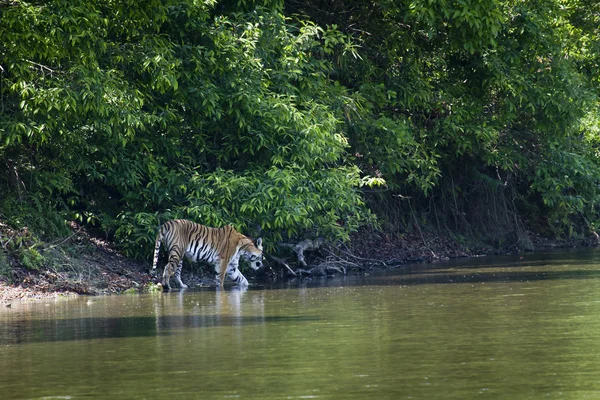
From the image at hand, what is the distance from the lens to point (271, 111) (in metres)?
20.0

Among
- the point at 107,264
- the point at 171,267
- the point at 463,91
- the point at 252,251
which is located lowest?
the point at 171,267

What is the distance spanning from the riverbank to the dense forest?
318 mm

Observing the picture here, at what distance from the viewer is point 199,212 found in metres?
19.7

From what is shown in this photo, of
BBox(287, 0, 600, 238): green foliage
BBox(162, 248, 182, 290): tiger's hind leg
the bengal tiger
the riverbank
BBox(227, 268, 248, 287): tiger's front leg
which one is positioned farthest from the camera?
BBox(287, 0, 600, 238): green foliage

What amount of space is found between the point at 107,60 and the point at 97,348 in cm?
961

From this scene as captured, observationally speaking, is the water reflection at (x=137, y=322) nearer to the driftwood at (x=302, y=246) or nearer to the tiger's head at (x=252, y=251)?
the tiger's head at (x=252, y=251)

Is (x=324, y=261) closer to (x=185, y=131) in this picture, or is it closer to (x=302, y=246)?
(x=302, y=246)

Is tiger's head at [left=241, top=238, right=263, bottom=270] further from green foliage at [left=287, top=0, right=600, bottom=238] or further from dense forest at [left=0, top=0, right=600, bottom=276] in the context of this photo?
green foliage at [left=287, top=0, right=600, bottom=238]

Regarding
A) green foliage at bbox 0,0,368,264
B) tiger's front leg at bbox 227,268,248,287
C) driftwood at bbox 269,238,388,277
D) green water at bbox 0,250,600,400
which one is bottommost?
green water at bbox 0,250,600,400

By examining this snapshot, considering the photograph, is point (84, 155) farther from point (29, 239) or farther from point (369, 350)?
point (369, 350)

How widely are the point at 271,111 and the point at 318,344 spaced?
9945 mm

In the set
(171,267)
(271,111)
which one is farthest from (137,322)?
(271,111)

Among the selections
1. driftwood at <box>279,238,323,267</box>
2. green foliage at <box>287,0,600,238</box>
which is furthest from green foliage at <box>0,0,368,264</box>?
green foliage at <box>287,0,600,238</box>

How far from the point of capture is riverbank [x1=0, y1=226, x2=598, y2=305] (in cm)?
1791
